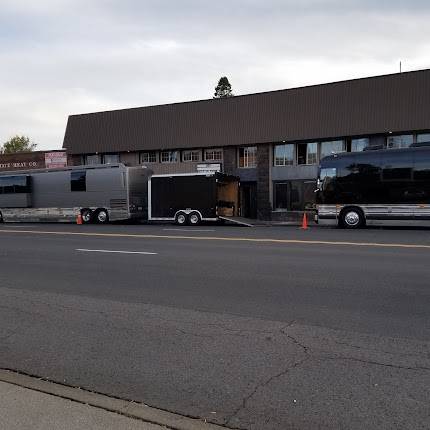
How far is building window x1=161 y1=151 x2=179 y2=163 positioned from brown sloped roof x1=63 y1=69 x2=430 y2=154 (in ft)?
3.31

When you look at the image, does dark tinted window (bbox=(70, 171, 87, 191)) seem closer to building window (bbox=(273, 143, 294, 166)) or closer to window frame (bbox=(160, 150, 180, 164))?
window frame (bbox=(160, 150, 180, 164))

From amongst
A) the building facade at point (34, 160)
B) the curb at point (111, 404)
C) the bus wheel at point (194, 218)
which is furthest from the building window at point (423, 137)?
the curb at point (111, 404)

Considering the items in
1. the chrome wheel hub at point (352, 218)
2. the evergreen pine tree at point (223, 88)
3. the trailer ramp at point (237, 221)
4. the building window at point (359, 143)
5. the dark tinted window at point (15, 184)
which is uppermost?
the evergreen pine tree at point (223, 88)

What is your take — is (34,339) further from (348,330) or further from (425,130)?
(425,130)

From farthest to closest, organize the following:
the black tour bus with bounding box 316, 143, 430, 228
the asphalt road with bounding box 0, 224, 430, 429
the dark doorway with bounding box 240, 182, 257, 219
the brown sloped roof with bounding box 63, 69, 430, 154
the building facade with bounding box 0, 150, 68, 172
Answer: the building facade with bounding box 0, 150, 68, 172 → the dark doorway with bounding box 240, 182, 257, 219 → the brown sloped roof with bounding box 63, 69, 430, 154 → the black tour bus with bounding box 316, 143, 430, 228 → the asphalt road with bounding box 0, 224, 430, 429

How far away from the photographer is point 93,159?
39.3 m

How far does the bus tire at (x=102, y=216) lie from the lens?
98.3 ft

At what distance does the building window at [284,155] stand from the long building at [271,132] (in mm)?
62

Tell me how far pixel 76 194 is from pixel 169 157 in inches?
312

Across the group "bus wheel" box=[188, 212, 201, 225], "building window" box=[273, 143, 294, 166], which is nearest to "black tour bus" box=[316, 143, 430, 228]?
"bus wheel" box=[188, 212, 201, 225]

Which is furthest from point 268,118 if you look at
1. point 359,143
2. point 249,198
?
point 359,143

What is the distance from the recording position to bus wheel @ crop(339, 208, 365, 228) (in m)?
21.9

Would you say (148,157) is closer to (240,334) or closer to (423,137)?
(423,137)

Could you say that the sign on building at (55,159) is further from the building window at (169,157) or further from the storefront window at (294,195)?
the storefront window at (294,195)
